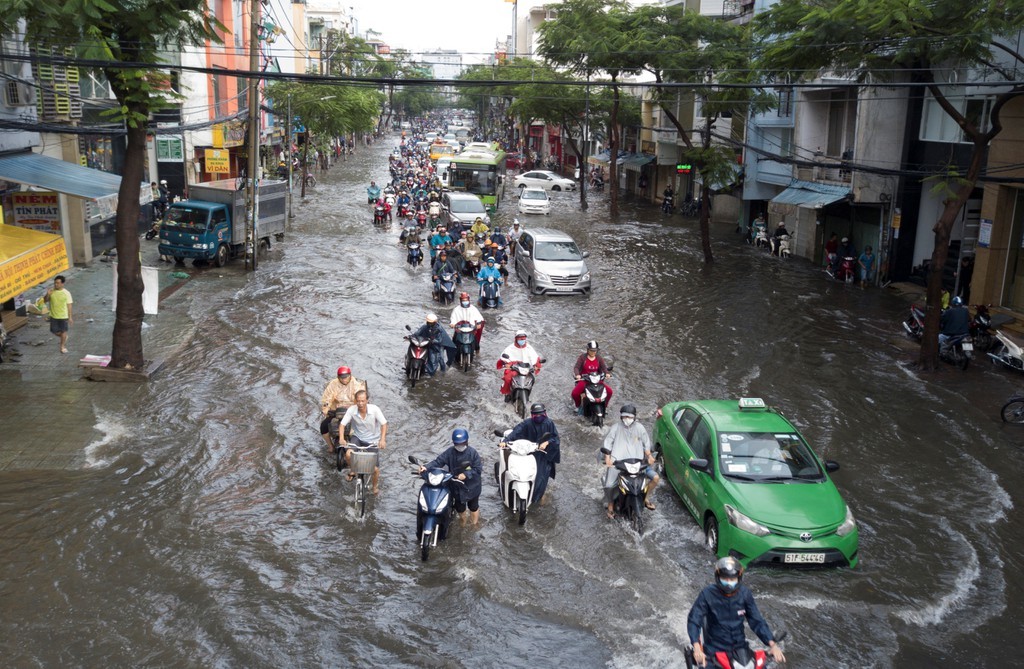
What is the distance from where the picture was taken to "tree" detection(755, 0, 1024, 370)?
1659 centimetres

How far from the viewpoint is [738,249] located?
1411 inches

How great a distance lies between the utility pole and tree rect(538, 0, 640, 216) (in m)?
14.1

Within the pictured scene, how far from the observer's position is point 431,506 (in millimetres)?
9594

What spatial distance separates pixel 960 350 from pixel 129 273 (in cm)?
1560

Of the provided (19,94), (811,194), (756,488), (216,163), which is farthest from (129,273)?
(216,163)

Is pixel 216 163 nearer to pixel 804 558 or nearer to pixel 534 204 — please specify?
pixel 534 204

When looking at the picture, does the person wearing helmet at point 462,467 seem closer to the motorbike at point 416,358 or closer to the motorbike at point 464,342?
the motorbike at point 416,358

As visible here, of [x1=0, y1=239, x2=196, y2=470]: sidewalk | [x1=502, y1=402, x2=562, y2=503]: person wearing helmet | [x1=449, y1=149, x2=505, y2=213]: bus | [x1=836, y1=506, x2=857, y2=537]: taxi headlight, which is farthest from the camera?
[x1=449, y1=149, x2=505, y2=213]: bus

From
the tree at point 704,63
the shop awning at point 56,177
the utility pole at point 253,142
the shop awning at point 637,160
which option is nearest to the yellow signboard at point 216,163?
the utility pole at point 253,142

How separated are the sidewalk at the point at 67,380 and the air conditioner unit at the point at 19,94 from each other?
4354mm

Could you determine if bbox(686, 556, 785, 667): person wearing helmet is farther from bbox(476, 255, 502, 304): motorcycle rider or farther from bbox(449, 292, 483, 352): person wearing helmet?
bbox(476, 255, 502, 304): motorcycle rider

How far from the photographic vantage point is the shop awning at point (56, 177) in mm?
19312

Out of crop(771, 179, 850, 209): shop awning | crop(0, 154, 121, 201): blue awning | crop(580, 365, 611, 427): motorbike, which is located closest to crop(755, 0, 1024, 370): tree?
crop(580, 365, 611, 427): motorbike

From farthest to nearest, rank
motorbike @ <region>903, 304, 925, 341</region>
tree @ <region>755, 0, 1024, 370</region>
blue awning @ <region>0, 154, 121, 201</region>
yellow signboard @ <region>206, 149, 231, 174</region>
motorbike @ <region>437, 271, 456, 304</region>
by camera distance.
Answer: yellow signboard @ <region>206, 149, 231, 174</region> < motorbike @ <region>437, 271, 456, 304</region> < motorbike @ <region>903, 304, 925, 341</region> < blue awning @ <region>0, 154, 121, 201</region> < tree @ <region>755, 0, 1024, 370</region>
